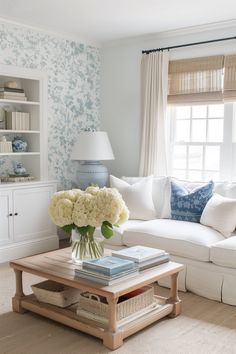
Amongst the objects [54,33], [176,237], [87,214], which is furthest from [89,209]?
[54,33]

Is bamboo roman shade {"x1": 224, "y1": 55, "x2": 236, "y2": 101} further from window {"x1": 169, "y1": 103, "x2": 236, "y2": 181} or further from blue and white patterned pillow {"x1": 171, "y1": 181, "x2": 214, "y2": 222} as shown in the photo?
blue and white patterned pillow {"x1": 171, "y1": 181, "x2": 214, "y2": 222}

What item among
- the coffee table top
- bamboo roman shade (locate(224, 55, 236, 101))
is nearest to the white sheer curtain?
bamboo roman shade (locate(224, 55, 236, 101))

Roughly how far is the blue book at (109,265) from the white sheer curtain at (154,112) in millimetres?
2345

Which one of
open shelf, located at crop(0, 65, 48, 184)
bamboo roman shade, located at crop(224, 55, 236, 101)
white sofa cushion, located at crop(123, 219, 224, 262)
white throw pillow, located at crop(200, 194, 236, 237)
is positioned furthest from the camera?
open shelf, located at crop(0, 65, 48, 184)

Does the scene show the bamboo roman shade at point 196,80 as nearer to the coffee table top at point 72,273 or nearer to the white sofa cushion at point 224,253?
the white sofa cushion at point 224,253

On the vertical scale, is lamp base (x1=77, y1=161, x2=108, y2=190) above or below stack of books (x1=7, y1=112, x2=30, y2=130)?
below

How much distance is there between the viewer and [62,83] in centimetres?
539

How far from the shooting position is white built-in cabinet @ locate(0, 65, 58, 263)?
473cm

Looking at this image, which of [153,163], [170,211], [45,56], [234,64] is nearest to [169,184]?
[170,211]

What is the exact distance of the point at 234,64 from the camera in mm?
4555

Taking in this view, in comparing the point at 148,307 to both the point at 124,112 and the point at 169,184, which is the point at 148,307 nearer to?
the point at 169,184

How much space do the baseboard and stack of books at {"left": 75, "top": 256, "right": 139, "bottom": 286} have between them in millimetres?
1952

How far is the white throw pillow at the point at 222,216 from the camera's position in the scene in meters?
3.91

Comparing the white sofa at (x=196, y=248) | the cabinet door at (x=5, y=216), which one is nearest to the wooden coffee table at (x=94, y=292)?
the white sofa at (x=196, y=248)
